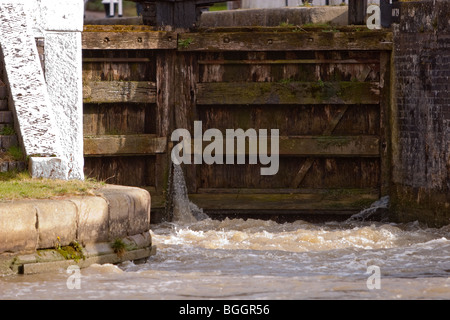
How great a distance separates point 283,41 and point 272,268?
419 cm

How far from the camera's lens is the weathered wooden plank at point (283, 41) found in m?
11.5

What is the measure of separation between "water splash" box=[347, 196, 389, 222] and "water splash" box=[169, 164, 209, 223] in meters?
1.97

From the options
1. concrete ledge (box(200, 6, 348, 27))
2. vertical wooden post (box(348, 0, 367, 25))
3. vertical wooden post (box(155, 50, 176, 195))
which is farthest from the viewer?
concrete ledge (box(200, 6, 348, 27))

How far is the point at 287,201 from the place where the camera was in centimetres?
1176

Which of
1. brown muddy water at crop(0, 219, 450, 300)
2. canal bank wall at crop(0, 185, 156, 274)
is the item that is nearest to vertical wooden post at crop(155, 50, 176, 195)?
brown muddy water at crop(0, 219, 450, 300)

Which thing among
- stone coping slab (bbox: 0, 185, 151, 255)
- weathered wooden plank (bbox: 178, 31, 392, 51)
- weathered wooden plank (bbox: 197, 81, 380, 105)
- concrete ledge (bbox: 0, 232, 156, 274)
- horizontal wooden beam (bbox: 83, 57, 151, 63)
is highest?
weathered wooden plank (bbox: 178, 31, 392, 51)

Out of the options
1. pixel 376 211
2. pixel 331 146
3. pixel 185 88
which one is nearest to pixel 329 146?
pixel 331 146

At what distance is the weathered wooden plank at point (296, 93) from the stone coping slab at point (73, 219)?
3.36 meters

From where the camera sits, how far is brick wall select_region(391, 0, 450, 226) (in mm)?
10742

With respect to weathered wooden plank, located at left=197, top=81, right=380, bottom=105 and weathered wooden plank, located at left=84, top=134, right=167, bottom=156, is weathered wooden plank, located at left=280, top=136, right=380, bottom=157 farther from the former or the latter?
weathered wooden plank, located at left=84, top=134, right=167, bottom=156

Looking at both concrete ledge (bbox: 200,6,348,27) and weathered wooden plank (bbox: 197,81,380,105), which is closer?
weathered wooden plank (bbox: 197,81,380,105)

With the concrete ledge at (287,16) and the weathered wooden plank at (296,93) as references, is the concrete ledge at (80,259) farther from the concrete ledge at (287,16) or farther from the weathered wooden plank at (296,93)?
the concrete ledge at (287,16)

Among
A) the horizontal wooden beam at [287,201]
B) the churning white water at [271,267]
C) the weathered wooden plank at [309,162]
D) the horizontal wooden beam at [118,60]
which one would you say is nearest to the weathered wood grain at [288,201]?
the horizontal wooden beam at [287,201]
